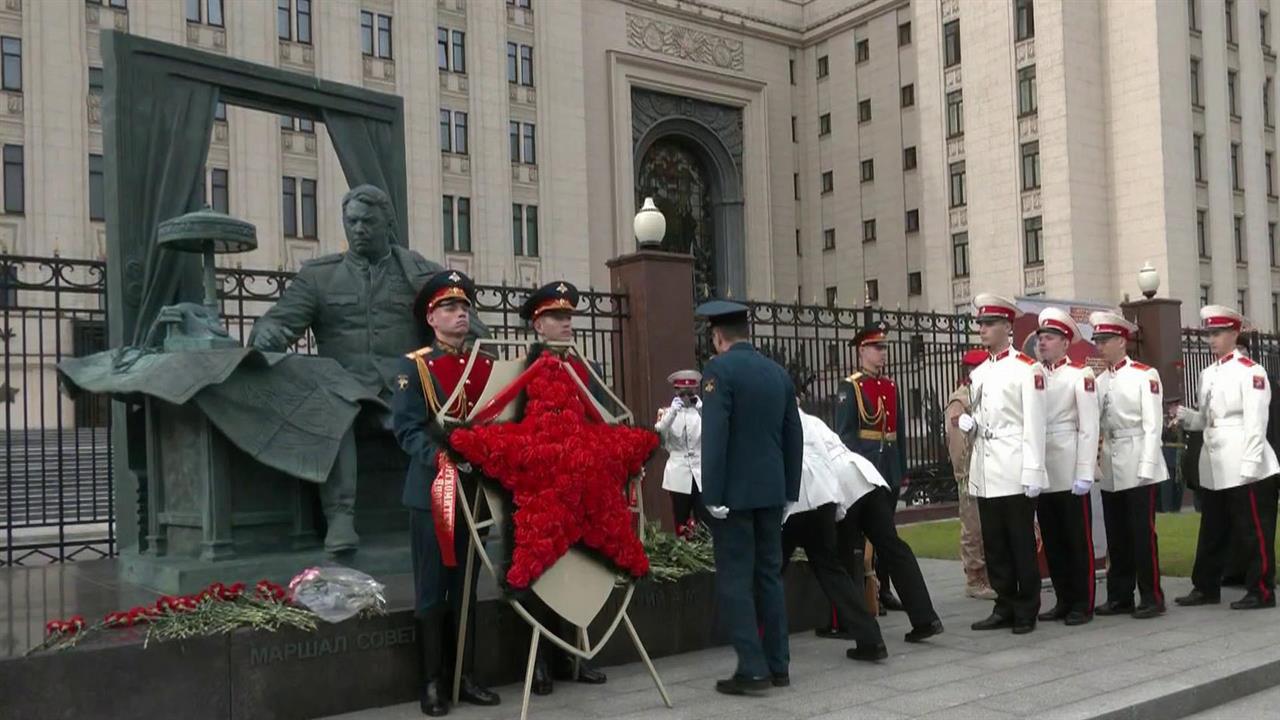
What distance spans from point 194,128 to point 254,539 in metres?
2.73

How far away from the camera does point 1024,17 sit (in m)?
39.5

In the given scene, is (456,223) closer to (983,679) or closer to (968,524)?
(968,524)

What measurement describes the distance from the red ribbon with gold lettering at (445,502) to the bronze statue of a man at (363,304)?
1.77 metres

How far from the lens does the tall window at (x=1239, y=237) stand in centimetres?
4084

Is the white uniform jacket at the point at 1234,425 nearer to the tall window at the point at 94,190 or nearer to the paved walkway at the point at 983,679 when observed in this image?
the paved walkway at the point at 983,679

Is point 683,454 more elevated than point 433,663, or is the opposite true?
point 683,454

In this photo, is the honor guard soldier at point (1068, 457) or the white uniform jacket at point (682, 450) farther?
the white uniform jacket at point (682, 450)

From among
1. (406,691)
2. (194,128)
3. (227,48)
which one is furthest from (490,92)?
(406,691)

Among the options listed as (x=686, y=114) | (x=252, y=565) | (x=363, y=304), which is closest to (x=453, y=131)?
(x=686, y=114)

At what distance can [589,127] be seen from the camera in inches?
1725

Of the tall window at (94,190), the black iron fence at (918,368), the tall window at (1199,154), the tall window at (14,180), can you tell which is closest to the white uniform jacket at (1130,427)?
the black iron fence at (918,368)

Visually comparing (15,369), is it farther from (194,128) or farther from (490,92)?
(194,128)

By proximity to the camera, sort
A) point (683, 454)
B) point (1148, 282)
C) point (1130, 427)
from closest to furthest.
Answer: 1. point (1130, 427)
2. point (683, 454)
3. point (1148, 282)

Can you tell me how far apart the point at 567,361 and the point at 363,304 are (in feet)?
7.23
